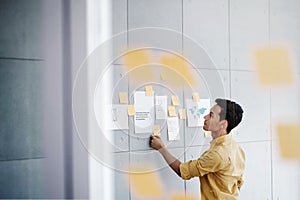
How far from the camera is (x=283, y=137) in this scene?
2824mm

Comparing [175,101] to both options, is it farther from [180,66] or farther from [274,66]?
[274,66]

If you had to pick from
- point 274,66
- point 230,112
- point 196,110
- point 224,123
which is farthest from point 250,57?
point 196,110

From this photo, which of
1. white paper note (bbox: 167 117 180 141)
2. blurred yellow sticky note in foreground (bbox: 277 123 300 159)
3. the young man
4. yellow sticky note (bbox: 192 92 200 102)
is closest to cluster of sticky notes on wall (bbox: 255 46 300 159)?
blurred yellow sticky note in foreground (bbox: 277 123 300 159)

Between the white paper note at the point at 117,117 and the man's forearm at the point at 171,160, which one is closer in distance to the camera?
the white paper note at the point at 117,117

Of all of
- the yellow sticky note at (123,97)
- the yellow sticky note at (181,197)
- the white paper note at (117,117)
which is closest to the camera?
the white paper note at (117,117)

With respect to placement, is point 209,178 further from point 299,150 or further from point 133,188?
point 299,150

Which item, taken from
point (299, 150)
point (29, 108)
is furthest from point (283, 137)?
point (29, 108)

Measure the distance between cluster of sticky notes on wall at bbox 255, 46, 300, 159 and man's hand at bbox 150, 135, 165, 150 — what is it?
1.06 meters

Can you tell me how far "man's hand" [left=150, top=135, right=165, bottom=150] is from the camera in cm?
199

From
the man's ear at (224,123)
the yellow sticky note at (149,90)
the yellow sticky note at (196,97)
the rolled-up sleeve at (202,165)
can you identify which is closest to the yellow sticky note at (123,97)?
the yellow sticky note at (149,90)

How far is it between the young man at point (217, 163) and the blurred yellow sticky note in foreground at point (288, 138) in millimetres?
650

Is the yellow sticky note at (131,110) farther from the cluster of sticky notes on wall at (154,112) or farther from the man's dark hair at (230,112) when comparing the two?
the man's dark hair at (230,112)

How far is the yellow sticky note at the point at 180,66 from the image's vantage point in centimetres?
200

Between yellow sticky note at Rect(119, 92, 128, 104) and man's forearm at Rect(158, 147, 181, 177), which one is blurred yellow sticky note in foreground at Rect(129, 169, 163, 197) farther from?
yellow sticky note at Rect(119, 92, 128, 104)
